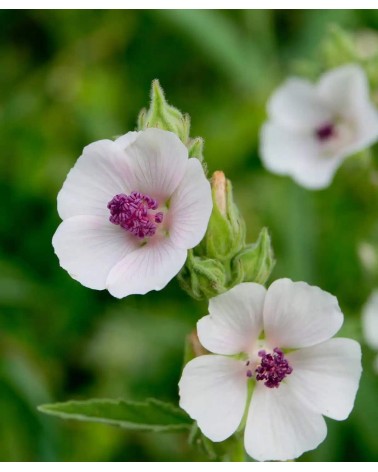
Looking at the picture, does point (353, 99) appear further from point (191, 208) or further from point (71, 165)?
point (191, 208)

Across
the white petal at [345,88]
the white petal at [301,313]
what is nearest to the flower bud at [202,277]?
the white petal at [301,313]

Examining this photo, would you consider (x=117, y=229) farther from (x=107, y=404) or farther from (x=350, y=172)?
(x=350, y=172)

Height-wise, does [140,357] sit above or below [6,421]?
above

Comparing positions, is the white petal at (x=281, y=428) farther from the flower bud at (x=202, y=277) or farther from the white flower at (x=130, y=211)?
the white flower at (x=130, y=211)

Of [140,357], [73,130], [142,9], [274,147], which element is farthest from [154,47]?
[140,357]

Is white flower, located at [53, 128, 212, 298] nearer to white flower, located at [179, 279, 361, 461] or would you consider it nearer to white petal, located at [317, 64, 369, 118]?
white flower, located at [179, 279, 361, 461]

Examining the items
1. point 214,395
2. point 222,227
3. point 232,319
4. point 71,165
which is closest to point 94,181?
point 222,227

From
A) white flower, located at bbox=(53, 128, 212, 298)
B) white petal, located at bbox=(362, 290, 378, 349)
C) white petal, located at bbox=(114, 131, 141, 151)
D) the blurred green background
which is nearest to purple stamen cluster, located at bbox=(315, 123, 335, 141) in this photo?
the blurred green background
